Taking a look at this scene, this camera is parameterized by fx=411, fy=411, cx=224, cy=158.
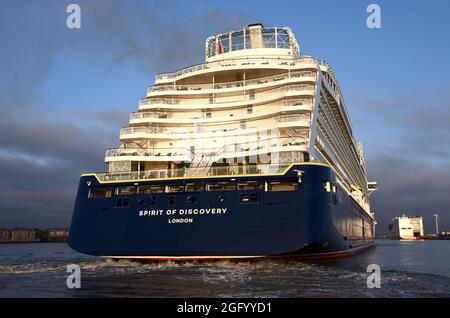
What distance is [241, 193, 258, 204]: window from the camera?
21.6m

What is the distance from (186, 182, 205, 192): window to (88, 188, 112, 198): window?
5.02 m

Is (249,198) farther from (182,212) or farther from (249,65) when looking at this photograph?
(249,65)

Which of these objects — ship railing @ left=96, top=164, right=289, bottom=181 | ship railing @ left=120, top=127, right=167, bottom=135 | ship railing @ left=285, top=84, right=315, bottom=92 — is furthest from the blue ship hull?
ship railing @ left=285, top=84, right=315, bottom=92

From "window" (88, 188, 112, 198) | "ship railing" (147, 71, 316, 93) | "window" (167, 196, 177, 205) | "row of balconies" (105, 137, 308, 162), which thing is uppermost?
"ship railing" (147, 71, 316, 93)

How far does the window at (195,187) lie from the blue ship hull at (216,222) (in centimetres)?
25

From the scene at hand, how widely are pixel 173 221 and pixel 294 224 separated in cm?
655

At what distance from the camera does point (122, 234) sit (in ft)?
76.8

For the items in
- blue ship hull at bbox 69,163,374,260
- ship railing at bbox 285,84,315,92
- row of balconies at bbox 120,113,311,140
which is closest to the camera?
blue ship hull at bbox 69,163,374,260

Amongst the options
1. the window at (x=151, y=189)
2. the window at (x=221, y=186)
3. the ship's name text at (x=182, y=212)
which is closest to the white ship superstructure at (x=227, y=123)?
the window at (x=221, y=186)

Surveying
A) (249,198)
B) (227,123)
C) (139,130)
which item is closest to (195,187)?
(249,198)

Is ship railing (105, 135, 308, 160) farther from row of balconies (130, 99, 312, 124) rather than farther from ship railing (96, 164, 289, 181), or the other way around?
row of balconies (130, 99, 312, 124)

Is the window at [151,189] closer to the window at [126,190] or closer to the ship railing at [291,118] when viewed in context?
the window at [126,190]
